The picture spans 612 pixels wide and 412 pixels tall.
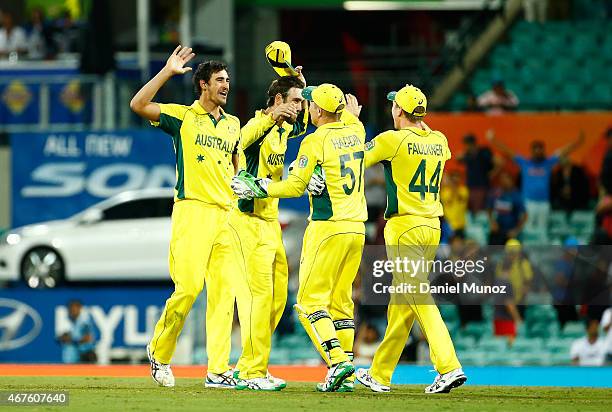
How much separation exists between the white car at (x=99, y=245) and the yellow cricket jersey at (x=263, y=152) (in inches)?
342

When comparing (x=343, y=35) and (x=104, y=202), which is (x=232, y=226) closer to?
(x=104, y=202)

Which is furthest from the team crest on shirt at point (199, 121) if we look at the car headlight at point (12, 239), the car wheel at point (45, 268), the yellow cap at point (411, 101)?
the car headlight at point (12, 239)

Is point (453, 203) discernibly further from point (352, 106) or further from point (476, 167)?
point (352, 106)

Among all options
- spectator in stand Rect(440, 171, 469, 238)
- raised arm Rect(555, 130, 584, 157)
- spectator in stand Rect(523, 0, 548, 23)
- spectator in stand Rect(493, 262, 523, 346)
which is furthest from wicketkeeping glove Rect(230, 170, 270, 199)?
spectator in stand Rect(523, 0, 548, 23)

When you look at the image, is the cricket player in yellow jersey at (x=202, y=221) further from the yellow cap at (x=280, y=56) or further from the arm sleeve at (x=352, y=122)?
the arm sleeve at (x=352, y=122)

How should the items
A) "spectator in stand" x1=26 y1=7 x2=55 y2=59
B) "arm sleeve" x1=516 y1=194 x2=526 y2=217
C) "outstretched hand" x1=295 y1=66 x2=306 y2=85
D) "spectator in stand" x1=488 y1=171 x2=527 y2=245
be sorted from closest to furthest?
"outstretched hand" x1=295 y1=66 x2=306 y2=85, "spectator in stand" x1=488 y1=171 x2=527 y2=245, "arm sleeve" x1=516 y1=194 x2=526 y2=217, "spectator in stand" x1=26 y1=7 x2=55 y2=59

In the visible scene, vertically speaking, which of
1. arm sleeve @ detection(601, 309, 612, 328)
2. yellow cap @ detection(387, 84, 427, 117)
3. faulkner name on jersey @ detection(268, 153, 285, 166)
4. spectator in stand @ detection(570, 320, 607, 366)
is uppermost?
yellow cap @ detection(387, 84, 427, 117)

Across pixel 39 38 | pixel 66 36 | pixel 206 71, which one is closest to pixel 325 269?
pixel 206 71

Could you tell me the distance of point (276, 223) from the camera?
38.8 ft

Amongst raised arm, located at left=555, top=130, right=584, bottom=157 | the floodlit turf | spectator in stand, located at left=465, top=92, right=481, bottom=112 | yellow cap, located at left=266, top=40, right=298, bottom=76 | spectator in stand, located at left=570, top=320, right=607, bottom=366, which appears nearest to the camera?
the floodlit turf

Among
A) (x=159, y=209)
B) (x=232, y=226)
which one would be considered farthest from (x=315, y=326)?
(x=159, y=209)

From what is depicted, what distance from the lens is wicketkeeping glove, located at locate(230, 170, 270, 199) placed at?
1109 cm

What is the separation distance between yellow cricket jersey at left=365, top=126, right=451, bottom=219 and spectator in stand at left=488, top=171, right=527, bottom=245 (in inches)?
319

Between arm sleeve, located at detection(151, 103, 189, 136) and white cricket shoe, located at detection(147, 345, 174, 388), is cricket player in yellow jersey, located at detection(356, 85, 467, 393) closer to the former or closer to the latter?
arm sleeve, located at detection(151, 103, 189, 136)
